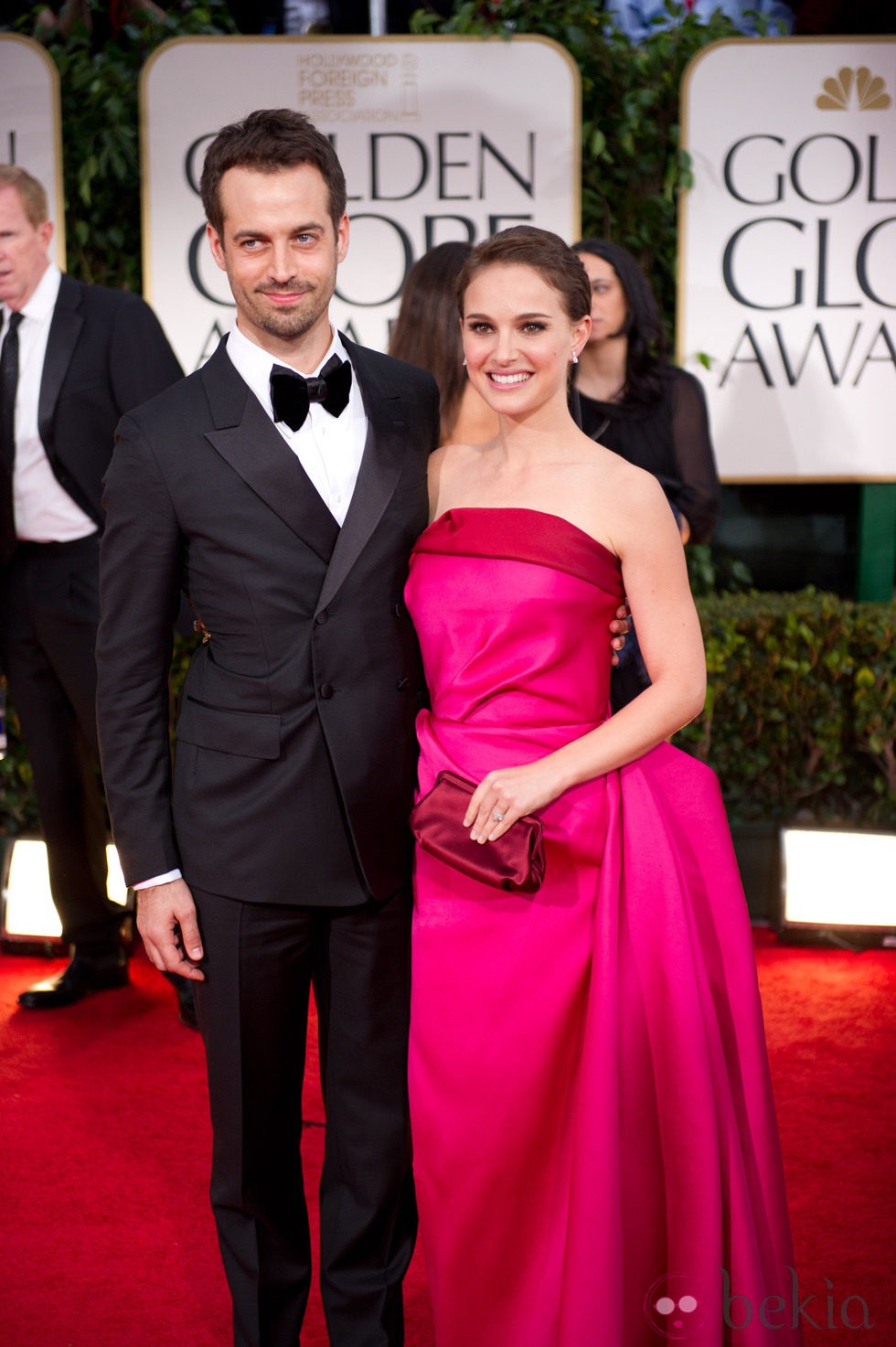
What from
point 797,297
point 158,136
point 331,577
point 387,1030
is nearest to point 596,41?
point 797,297

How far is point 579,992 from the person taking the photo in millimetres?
1885

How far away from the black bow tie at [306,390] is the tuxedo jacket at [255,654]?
0.03 metres

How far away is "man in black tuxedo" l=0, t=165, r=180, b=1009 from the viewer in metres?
3.37

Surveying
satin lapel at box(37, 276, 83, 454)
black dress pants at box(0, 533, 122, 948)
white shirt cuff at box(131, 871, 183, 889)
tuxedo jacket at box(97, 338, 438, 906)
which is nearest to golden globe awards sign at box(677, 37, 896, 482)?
satin lapel at box(37, 276, 83, 454)

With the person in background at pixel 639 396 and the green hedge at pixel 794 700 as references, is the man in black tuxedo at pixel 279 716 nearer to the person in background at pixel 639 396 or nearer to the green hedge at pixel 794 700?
the person in background at pixel 639 396

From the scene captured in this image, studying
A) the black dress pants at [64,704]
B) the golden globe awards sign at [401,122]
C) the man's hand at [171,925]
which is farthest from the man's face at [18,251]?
the man's hand at [171,925]

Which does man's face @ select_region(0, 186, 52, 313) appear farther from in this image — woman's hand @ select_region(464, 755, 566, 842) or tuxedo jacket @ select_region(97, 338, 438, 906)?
woman's hand @ select_region(464, 755, 566, 842)

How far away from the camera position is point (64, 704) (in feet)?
11.9

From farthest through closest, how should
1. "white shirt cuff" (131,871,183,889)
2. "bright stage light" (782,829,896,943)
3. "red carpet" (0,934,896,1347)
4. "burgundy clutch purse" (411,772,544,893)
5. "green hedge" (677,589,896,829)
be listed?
"green hedge" (677,589,896,829), "bright stage light" (782,829,896,943), "red carpet" (0,934,896,1347), "white shirt cuff" (131,871,183,889), "burgundy clutch purse" (411,772,544,893)

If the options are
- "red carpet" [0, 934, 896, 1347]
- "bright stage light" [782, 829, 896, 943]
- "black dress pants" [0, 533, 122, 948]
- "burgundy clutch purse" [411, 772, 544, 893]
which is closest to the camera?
"burgundy clutch purse" [411, 772, 544, 893]

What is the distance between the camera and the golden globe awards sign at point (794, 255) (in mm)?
4289

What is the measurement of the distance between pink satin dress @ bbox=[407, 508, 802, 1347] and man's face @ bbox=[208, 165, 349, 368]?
0.35 m

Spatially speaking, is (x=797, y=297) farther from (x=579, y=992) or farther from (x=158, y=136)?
(x=579, y=992)

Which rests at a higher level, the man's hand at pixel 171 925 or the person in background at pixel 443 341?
the person in background at pixel 443 341
